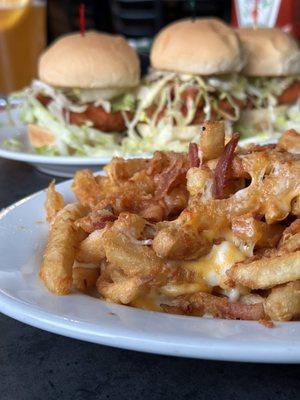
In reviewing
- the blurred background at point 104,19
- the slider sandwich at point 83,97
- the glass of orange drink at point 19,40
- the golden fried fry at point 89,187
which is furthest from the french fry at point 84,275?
the glass of orange drink at point 19,40

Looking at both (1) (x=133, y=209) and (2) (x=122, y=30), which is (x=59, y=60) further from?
(2) (x=122, y=30)

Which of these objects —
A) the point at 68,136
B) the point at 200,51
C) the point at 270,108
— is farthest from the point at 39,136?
the point at 270,108

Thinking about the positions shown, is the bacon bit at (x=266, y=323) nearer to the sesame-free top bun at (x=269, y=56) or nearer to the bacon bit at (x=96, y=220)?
the bacon bit at (x=96, y=220)

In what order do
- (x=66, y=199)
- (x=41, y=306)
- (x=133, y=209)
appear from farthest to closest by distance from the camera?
(x=66, y=199)
(x=133, y=209)
(x=41, y=306)

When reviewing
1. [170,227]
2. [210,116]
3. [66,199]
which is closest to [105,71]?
[210,116]

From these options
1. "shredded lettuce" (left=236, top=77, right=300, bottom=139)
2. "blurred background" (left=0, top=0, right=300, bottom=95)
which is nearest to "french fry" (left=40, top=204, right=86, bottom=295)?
"shredded lettuce" (left=236, top=77, right=300, bottom=139)

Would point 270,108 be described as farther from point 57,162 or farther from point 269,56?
point 57,162
